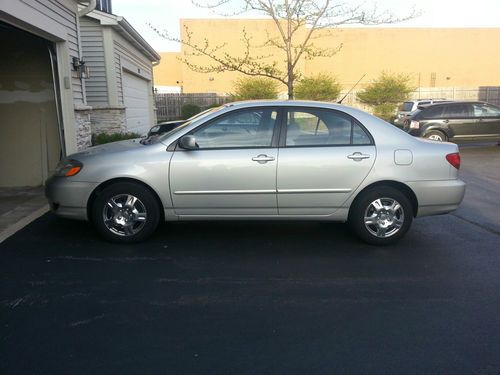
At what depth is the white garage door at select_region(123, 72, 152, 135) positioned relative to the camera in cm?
1548

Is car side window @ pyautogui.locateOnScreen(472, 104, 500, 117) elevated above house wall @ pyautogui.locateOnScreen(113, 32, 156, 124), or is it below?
below

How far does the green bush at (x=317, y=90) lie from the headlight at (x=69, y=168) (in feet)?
82.4

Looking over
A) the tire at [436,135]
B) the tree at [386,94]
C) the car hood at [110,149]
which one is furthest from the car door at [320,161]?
the tree at [386,94]

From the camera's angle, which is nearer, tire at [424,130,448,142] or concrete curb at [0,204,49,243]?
concrete curb at [0,204,49,243]

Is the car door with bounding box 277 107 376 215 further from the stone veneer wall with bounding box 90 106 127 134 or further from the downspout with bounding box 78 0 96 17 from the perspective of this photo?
the stone veneer wall with bounding box 90 106 127 134

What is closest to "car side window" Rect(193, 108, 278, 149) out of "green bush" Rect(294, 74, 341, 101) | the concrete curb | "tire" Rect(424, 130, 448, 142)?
the concrete curb

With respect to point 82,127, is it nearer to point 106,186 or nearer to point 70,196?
point 70,196

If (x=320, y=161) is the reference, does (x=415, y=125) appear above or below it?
below

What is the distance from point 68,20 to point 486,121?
13719 mm

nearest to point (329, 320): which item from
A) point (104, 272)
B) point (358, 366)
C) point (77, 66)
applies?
point (358, 366)

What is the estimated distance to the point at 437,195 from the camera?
17.7ft

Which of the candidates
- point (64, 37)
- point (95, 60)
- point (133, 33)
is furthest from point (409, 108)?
point (64, 37)

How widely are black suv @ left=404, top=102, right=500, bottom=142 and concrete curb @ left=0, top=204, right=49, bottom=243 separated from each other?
12.6 meters

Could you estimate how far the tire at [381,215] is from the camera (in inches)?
211
